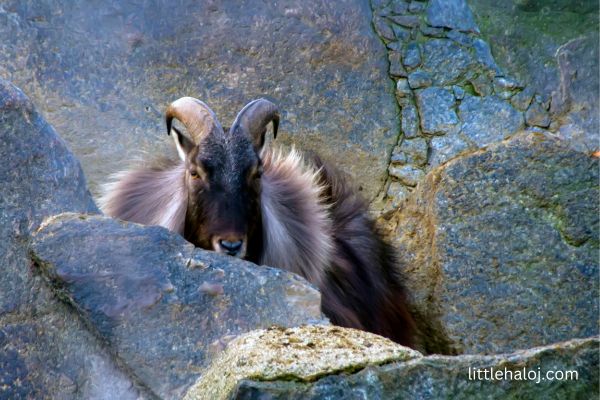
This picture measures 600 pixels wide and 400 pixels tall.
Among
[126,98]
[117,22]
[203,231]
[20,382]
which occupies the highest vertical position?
[117,22]

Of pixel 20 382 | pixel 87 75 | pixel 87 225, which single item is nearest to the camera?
pixel 20 382

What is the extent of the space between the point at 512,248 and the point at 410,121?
4.53 ft

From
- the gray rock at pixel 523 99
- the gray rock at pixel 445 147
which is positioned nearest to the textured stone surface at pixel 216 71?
the gray rock at pixel 445 147

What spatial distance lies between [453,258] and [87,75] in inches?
93.7

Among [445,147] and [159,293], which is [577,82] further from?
[159,293]

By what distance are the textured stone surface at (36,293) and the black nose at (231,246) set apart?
1.15 m

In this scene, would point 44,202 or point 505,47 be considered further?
point 505,47

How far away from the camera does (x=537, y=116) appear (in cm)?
585

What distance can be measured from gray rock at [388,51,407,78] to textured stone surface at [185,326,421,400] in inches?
132

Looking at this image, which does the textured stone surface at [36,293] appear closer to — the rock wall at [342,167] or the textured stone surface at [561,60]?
the rock wall at [342,167]

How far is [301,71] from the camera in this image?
5918mm

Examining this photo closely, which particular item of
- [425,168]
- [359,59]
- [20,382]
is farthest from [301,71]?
[20,382]

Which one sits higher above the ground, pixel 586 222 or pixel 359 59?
pixel 359 59

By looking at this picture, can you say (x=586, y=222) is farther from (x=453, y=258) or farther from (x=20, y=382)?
(x=20, y=382)
